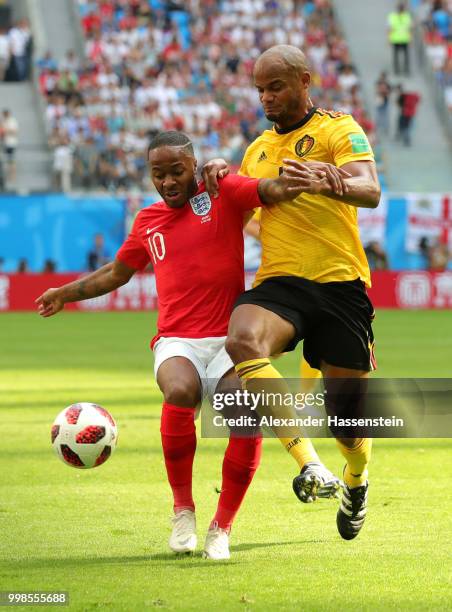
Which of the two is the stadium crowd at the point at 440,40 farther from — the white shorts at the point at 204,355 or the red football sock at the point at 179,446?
the red football sock at the point at 179,446

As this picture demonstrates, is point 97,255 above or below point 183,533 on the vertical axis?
below

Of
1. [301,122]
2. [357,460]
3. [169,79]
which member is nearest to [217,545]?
[357,460]

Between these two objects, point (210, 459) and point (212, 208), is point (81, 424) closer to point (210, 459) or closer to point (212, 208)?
point (212, 208)

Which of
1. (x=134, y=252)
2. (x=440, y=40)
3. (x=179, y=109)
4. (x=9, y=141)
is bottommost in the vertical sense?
(x=179, y=109)

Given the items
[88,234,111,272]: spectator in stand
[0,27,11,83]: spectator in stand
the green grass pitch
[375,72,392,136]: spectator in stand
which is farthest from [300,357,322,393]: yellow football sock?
[0,27,11,83]: spectator in stand

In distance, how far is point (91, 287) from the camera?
7801 mm

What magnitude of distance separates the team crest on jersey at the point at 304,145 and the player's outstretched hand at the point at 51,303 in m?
1.69

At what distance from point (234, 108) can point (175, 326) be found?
99.2ft

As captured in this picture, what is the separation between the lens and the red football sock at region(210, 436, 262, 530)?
6887 millimetres

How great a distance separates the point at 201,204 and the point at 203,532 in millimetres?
1866

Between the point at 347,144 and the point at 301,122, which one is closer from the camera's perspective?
the point at 347,144

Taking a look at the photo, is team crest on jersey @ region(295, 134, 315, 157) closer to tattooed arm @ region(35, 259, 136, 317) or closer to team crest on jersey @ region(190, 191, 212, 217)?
team crest on jersey @ region(190, 191, 212, 217)

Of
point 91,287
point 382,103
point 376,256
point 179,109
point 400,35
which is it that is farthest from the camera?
point 400,35

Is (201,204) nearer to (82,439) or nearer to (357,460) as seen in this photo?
(82,439)
